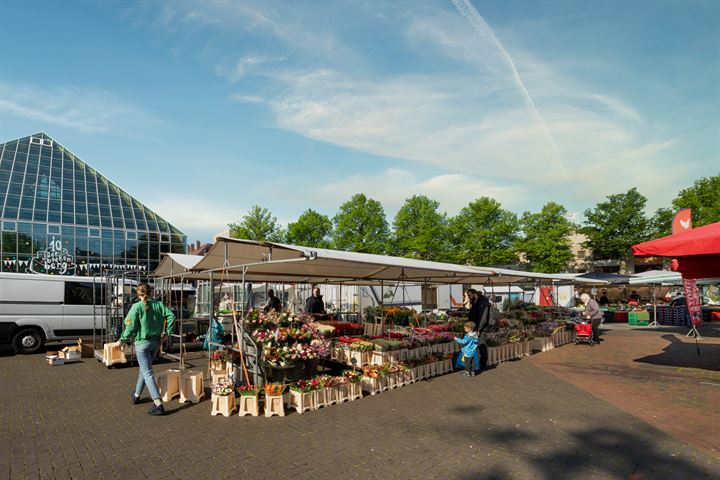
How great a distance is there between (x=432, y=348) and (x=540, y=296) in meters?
21.2

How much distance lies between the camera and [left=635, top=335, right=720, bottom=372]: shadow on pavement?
10.4m

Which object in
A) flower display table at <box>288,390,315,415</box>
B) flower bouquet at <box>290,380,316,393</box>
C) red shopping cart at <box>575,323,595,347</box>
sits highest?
flower bouquet at <box>290,380,316,393</box>

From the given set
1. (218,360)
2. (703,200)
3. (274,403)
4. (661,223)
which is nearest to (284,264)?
(218,360)

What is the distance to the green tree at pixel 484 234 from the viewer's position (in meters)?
42.9

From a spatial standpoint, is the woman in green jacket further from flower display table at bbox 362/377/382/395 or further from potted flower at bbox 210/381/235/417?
flower display table at bbox 362/377/382/395

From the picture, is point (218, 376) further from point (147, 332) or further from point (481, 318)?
point (481, 318)

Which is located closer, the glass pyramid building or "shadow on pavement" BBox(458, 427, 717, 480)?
"shadow on pavement" BBox(458, 427, 717, 480)

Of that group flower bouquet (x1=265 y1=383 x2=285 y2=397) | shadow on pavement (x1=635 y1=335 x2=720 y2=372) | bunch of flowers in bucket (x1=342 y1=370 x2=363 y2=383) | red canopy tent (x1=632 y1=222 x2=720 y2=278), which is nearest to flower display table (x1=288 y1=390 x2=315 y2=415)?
flower bouquet (x1=265 y1=383 x2=285 y2=397)

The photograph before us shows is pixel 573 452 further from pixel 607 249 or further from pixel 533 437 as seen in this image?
pixel 607 249

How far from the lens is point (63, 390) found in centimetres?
802

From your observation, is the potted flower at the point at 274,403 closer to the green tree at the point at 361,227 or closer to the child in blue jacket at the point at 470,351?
the child in blue jacket at the point at 470,351

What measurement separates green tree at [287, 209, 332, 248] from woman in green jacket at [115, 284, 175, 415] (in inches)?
1323

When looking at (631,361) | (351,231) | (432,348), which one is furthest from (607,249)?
(432,348)

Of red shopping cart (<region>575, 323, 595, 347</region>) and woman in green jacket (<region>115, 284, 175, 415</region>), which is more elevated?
woman in green jacket (<region>115, 284, 175, 415</region>)
